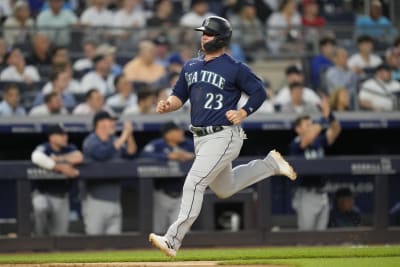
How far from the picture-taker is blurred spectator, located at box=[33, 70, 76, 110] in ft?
41.4

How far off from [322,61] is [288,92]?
3.02 ft

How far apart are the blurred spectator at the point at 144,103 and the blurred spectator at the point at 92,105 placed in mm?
279

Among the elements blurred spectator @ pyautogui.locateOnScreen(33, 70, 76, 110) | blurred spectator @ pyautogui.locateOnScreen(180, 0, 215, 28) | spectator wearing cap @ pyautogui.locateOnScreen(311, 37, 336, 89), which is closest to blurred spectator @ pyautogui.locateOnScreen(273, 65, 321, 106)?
spectator wearing cap @ pyautogui.locateOnScreen(311, 37, 336, 89)

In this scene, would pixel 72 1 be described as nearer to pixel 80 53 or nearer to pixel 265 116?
pixel 80 53

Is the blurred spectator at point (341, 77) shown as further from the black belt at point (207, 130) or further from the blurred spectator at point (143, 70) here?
the black belt at point (207, 130)

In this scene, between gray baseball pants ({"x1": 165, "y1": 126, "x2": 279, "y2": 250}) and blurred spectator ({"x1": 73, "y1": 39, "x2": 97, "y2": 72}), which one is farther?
blurred spectator ({"x1": 73, "y1": 39, "x2": 97, "y2": 72})

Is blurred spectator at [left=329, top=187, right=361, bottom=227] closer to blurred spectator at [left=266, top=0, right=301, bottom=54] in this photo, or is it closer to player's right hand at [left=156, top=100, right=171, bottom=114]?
blurred spectator at [left=266, top=0, right=301, bottom=54]

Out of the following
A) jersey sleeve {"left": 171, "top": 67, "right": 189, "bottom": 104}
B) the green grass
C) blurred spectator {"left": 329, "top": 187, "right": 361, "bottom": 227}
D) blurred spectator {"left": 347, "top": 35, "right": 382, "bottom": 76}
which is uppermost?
jersey sleeve {"left": 171, "top": 67, "right": 189, "bottom": 104}

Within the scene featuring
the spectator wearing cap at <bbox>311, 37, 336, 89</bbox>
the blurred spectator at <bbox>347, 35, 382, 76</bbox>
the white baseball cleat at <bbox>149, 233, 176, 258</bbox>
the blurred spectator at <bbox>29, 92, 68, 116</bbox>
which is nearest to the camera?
the white baseball cleat at <bbox>149, 233, 176, 258</bbox>

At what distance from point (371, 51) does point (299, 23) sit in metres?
1.40

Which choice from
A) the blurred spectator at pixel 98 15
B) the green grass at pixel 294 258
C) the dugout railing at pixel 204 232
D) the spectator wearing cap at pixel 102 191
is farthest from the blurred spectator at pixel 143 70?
the green grass at pixel 294 258

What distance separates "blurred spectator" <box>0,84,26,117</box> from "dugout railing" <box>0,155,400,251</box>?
4.39 feet

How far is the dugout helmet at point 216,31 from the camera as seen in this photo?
8.04 m

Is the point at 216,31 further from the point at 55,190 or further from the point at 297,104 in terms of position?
the point at 297,104
